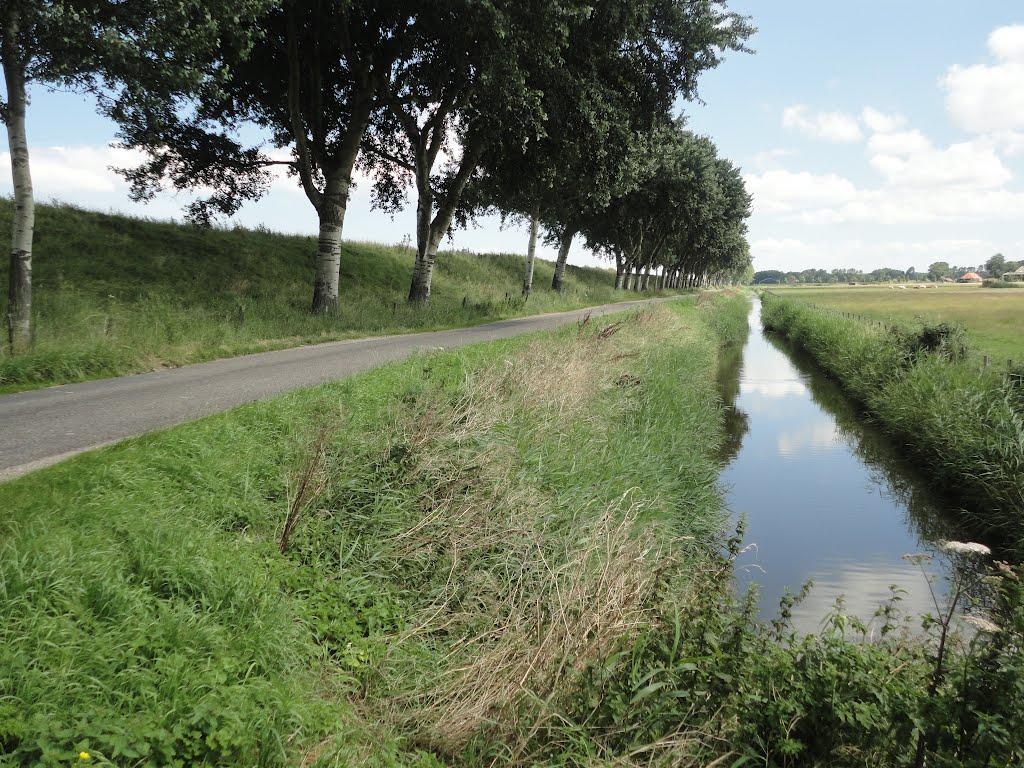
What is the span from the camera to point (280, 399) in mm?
7945

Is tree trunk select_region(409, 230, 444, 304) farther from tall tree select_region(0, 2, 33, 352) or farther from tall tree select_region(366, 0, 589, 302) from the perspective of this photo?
tall tree select_region(0, 2, 33, 352)

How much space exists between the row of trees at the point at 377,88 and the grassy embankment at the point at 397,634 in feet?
24.9

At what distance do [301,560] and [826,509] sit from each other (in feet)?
26.9

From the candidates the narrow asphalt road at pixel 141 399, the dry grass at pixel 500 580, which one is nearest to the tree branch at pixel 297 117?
the narrow asphalt road at pixel 141 399

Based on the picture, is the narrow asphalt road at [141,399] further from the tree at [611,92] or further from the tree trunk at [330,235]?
the tree at [611,92]

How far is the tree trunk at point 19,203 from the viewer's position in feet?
35.3

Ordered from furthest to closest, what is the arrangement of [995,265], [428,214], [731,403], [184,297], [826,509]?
[995,265], [428,214], [184,297], [731,403], [826,509]

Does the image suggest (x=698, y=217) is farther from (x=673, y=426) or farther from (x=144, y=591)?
(x=144, y=591)

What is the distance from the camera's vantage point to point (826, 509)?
10.3 metres

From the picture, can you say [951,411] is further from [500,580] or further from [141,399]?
[141,399]

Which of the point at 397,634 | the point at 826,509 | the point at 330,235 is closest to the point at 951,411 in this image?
the point at 826,509

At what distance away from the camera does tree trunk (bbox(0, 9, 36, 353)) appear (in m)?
10.8

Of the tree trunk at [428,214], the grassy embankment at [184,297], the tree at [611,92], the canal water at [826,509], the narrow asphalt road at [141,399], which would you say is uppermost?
the tree at [611,92]

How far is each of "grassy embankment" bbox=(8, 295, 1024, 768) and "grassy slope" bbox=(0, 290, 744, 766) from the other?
21 millimetres
